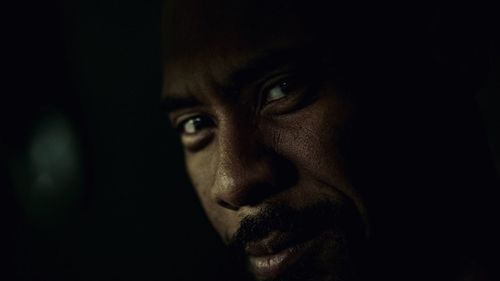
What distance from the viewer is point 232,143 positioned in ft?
3.89

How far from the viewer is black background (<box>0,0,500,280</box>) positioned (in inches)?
75.4

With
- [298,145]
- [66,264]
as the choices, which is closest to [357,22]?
[298,145]

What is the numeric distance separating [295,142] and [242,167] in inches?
5.3

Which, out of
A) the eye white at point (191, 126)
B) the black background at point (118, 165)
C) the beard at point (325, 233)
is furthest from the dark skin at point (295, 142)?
the black background at point (118, 165)

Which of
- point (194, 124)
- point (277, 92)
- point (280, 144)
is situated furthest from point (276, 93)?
point (194, 124)

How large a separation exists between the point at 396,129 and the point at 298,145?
23 centimetres

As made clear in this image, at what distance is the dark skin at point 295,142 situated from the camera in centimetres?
114

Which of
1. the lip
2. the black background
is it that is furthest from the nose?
the black background

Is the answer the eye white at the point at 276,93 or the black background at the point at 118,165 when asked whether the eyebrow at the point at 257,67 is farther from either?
the black background at the point at 118,165

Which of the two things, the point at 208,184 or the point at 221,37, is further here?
the point at 208,184

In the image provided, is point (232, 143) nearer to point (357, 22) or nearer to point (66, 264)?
point (357, 22)

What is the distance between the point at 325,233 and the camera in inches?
44.8

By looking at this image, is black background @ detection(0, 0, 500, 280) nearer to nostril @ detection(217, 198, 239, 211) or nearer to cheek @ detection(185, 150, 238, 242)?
cheek @ detection(185, 150, 238, 242)

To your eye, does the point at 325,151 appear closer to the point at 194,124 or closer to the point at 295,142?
the point at 295,142
